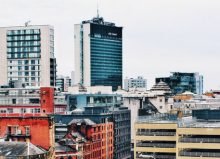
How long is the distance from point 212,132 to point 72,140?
44.0m

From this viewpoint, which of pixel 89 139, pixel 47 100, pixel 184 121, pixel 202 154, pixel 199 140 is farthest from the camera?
pixel 47 100

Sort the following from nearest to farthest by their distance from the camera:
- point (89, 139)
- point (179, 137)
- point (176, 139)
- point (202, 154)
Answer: point (202, 154)
point (179, 137)
point (176, 139)
point (89, 139)

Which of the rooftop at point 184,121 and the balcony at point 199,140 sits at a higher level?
the rooftop at point 184,121

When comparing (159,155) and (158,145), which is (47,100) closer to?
(158,145)

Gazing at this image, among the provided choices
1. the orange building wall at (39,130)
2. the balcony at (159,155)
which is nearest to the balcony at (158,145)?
the balcony at (159,155)

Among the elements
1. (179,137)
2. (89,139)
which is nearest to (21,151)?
(179,137)

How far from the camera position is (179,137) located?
437 feet

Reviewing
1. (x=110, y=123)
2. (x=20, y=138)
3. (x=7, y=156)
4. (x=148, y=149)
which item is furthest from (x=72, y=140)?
(x=7, y=156)

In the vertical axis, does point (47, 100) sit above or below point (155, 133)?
above

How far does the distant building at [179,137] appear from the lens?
128 meters

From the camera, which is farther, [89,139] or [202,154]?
[89,139]

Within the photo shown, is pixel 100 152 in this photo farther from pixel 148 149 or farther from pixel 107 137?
pixel 148 149

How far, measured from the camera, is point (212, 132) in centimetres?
12812

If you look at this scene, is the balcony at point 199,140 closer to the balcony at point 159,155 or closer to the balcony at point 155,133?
the balcony at point 159,155
